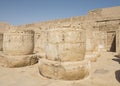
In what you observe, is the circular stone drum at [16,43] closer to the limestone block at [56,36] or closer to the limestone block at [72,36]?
the limestone block at [56,36]

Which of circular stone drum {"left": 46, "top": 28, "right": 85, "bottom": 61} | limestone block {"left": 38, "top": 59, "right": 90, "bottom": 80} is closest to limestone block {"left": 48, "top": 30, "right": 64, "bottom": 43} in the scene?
circular stone drum {"left": 46, "top": 28, "right": 85, "bottom": 61}

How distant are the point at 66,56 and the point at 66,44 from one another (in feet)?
1.10

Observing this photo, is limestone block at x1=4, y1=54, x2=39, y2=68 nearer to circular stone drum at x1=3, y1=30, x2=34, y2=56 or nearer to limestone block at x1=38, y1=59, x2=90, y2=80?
circular stone drum at x1=3, y1=30, x2=34, y2=56

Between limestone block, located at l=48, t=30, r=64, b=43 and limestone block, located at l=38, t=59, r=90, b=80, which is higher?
limestone block, located at l=48, t=30, r=64, b=43

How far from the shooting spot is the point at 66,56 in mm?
3377

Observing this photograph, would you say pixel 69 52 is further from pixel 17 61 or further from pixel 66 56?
pixel 17 61

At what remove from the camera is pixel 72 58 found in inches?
134

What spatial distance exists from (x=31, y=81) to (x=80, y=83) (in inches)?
49.8

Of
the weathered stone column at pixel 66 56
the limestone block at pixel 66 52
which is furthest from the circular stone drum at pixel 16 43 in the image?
the limestone block at pixel 66 52

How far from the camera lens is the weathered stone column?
3260 millimetres

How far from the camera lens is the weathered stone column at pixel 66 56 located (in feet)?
10.7

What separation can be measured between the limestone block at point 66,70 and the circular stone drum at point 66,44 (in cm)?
17

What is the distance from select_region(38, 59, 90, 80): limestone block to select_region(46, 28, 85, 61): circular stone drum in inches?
6.5

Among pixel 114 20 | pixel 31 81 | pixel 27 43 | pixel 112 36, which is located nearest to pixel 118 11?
pixel 114 20
